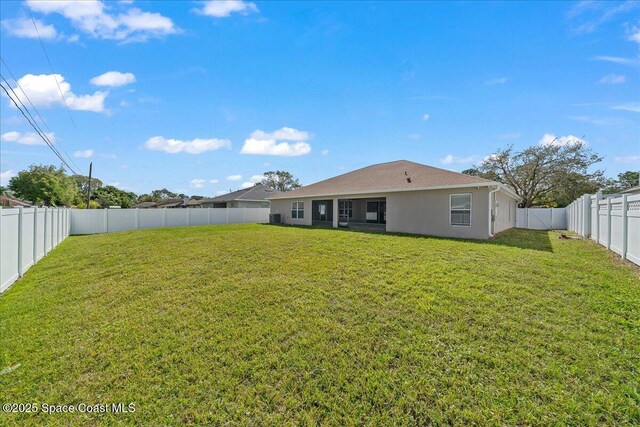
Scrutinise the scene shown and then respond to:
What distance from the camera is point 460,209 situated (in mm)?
12719

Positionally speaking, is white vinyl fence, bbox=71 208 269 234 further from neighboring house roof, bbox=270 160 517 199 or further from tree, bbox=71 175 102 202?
tree, bbox=71 175 102 202

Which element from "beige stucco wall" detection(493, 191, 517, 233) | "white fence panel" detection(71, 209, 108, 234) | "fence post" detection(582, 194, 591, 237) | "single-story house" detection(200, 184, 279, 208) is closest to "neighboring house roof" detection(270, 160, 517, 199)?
"beige stucco wall" detection(493, 191, 517, 233)

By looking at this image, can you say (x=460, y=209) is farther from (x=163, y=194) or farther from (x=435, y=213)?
(x=163, y=194)

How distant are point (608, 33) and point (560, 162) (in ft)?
73.7

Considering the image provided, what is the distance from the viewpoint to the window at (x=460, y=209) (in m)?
12.5

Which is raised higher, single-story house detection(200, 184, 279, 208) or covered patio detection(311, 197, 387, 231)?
single-story house detection(200, 184, 279, 208)

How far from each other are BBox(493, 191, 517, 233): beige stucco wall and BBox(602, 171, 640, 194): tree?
16.9 m

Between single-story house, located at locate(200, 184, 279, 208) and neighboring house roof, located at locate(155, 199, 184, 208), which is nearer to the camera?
single-story house, located at locate(200, 184, 279, 208)

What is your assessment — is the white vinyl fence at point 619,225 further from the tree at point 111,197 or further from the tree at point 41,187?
the tree at point 111,197

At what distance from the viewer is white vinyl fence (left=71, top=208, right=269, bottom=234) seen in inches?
774

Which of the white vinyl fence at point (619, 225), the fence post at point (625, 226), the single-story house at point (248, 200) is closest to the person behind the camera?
the white vinyl fence at point (619, 225)

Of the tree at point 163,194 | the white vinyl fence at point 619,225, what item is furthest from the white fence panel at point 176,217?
the tree at point 163,194

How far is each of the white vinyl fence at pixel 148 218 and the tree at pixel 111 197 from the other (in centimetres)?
3642

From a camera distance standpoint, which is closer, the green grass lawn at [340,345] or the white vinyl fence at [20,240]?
the green grass lawn at [340,345]
